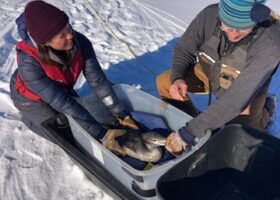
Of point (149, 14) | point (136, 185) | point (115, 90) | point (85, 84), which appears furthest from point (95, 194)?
point (149, 14)

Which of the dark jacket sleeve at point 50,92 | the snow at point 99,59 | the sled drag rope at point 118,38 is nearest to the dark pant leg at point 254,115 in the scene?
the snow at point 99,59

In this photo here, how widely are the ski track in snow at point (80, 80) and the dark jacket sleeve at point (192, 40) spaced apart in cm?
66

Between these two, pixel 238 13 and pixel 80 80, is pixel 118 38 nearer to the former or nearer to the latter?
pixel 80 80

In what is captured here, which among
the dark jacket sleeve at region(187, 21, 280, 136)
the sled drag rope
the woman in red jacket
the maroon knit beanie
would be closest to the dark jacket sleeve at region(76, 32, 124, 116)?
the woman in red jacket

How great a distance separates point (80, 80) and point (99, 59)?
15.2 inches

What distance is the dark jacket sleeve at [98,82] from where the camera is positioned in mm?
2576

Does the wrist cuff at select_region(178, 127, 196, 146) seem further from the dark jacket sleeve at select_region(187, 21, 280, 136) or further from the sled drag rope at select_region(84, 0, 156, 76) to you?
the sled drag rope at select_region(84, 0, 156, 76)

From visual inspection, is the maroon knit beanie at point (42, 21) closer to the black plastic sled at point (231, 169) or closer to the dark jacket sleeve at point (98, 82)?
the dark jacket sleeve at point (98, 82)

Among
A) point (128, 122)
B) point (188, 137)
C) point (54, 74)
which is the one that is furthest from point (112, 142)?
point (54, 74)

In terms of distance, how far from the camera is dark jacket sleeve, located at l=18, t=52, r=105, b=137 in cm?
236

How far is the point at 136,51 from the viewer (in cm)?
379

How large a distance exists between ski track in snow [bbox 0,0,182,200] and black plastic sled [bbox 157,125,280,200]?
537mm

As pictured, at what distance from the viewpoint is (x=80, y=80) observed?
3.31 metres

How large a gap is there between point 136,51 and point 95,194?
1.67 metres
